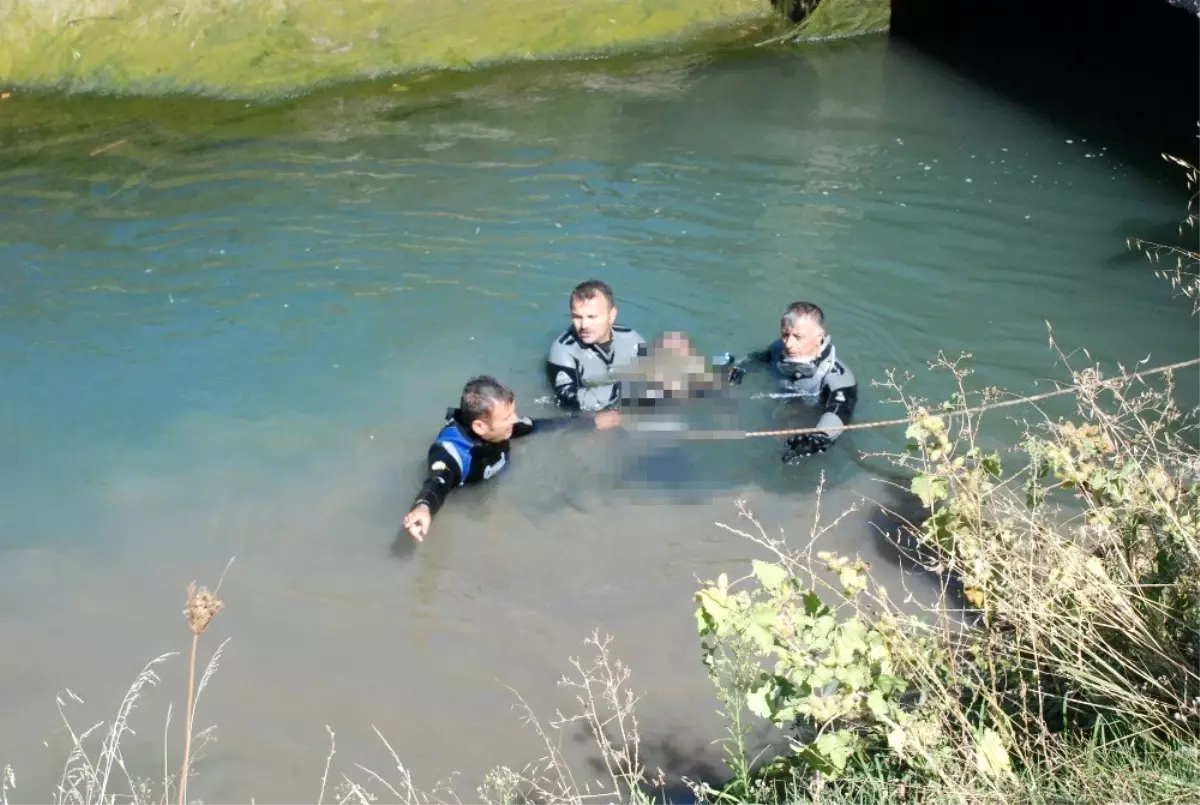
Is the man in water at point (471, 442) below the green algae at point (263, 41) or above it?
below

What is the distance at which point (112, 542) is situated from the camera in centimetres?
514

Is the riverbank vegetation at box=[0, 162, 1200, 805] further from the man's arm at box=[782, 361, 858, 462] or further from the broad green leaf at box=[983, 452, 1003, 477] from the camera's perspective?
the man's arm at box=[782, 361, 858, 462]

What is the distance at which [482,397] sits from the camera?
5.20 metres

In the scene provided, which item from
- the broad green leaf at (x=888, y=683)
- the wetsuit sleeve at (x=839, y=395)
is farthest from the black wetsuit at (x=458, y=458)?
the broad green leaf at (x=888, y=683)

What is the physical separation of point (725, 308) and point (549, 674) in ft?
10.1

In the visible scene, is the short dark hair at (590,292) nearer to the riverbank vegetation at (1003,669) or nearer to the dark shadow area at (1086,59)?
the riverbank vegetation at (1003,669)

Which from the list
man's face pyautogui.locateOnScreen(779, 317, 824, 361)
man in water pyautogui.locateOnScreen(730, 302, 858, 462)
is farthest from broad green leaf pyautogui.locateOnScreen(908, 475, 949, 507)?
man's face pyautogui.locateOnScreen(779, 317, 824, 361)

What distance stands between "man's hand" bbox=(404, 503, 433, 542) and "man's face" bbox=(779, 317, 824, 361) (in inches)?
78.9

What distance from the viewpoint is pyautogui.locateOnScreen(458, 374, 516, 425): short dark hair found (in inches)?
204

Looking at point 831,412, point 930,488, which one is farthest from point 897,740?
point 831,412

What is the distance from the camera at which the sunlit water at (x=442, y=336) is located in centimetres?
442

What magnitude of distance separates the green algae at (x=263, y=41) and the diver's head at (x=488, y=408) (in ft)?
19.9

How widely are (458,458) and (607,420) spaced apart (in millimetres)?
858

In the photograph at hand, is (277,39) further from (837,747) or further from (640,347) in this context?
(837,747)
